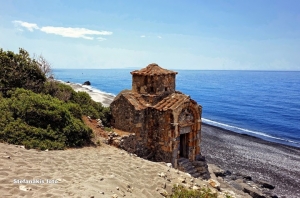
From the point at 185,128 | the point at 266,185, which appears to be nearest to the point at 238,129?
the point at 266,185

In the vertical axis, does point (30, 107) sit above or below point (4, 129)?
above

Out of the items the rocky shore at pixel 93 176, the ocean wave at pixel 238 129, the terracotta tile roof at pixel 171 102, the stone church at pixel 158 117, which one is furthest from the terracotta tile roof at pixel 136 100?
the ocean wave at pixel 238 129

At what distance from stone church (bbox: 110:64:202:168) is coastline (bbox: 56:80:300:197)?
1061cm

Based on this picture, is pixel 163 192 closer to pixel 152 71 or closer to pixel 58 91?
pixel 152 71

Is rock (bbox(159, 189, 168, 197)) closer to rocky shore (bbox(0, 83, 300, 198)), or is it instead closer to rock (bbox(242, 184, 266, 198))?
rocky shore (bbox(0, 83, 300, 198))

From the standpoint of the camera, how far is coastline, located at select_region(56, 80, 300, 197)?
995 inches

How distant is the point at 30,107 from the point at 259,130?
1619 inches

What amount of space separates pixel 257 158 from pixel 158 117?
18.9 m

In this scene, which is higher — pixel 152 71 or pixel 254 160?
pixel 152 71

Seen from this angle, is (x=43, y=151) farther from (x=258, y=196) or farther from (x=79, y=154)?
(x=258, y=196)

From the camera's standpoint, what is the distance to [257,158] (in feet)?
100

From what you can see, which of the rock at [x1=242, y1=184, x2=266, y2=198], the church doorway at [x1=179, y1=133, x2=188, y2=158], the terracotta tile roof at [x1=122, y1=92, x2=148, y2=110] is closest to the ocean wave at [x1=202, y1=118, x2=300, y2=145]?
the rock at [x1=242, y1=184, x2=266, y2=198]

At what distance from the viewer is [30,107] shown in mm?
14328

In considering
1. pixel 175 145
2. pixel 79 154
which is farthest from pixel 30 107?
pixel 175 145
